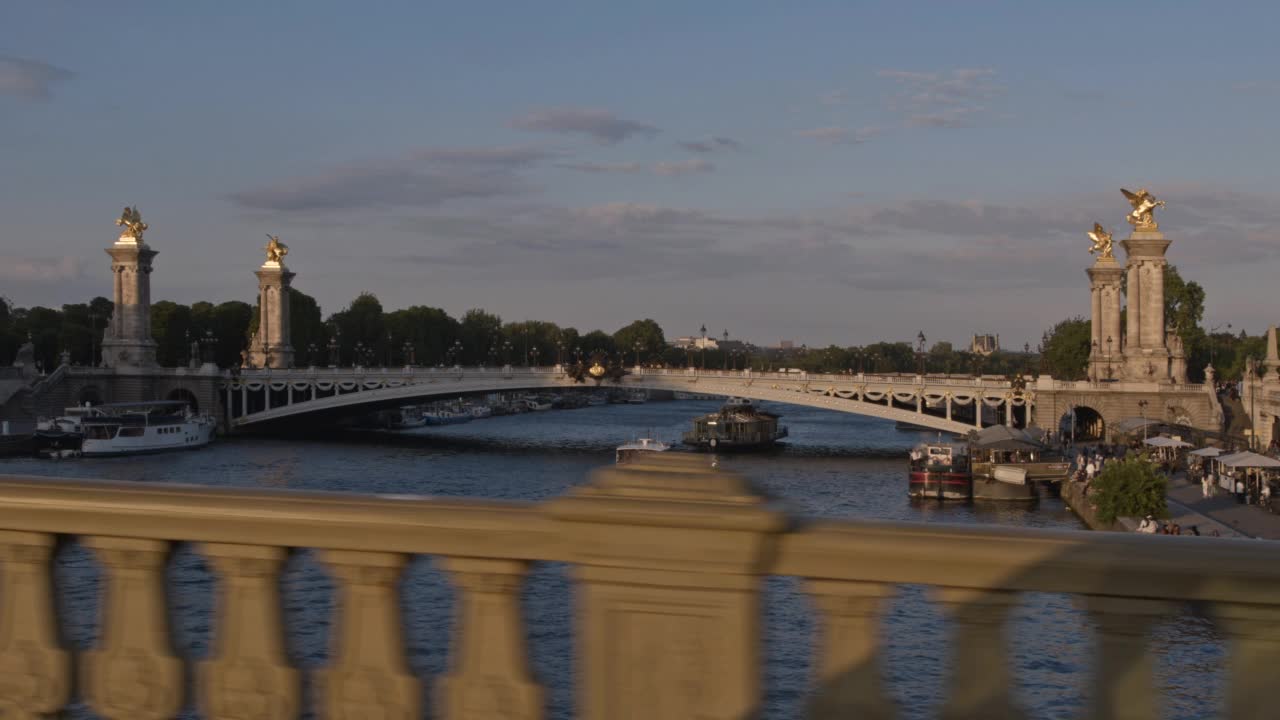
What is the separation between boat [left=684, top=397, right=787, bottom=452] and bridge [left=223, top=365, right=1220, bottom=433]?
8.53 ft

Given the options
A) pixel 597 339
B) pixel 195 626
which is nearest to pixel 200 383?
pixel 195 626

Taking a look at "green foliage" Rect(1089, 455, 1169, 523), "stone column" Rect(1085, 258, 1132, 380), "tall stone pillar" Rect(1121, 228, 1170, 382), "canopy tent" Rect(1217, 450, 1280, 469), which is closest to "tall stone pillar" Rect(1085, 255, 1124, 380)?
"stone column" Rect(1085, 258, 1132, 380)

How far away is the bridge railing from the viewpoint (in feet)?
8.48

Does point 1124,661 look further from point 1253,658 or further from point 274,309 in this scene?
point 274,309

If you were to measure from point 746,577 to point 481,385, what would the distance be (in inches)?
2081

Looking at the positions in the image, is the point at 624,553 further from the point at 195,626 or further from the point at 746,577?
the point at 195,626

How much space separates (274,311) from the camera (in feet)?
235

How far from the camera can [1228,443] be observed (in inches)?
1479

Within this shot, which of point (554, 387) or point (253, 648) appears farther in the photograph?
point (554, 387)

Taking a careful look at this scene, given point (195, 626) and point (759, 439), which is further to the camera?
point (759, 439)

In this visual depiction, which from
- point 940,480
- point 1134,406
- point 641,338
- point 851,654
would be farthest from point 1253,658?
point 641,338

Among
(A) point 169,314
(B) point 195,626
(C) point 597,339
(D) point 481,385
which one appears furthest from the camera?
(C) point 597,339

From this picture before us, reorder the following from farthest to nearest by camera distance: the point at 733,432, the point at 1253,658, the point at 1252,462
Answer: the point at 733,432 → the point at 1252,462 → the point at 1253,658

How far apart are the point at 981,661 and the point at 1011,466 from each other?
3565cm
